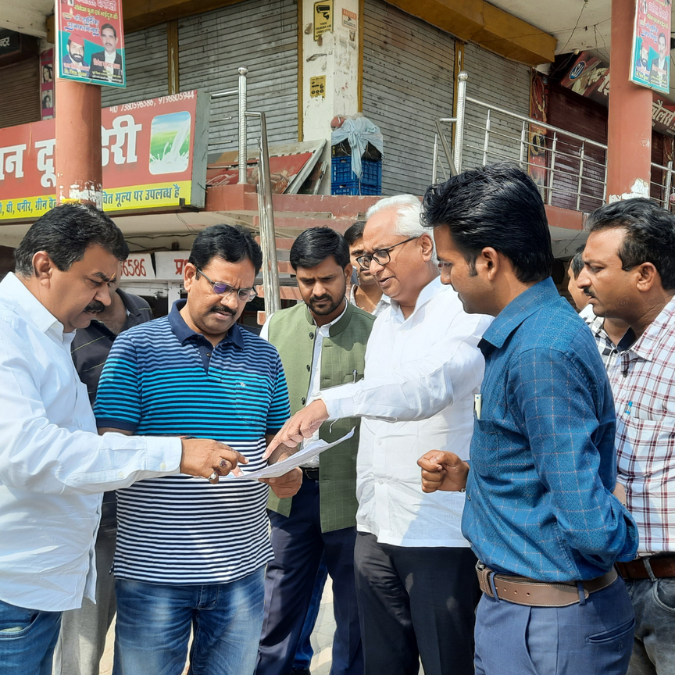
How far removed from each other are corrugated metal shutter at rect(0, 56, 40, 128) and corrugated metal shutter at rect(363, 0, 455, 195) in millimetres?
6078

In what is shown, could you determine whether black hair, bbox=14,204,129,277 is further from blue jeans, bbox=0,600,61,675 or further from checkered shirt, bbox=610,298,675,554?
checkered shirt, bbox=610,298,675,554

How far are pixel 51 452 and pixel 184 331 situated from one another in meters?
0.66

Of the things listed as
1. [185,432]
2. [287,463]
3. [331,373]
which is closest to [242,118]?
[331,373]

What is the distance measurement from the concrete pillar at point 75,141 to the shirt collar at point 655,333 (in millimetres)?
5270

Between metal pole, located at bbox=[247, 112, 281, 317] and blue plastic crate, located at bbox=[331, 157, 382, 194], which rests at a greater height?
blue plastic crate, located at bbox=[331, 157, 382, 194]

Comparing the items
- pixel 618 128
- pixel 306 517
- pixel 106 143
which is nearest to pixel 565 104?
pixel 618 128

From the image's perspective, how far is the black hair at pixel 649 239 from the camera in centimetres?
208

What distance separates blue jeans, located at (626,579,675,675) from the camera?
188 cm

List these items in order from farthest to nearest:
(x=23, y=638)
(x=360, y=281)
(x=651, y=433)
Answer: (x=360, y=281), (x=651, y=433), (x=23, y=638)

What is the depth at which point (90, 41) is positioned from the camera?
5570 millimetres

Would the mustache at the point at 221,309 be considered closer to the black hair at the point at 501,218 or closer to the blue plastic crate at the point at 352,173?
the black hair at the point at 501,218

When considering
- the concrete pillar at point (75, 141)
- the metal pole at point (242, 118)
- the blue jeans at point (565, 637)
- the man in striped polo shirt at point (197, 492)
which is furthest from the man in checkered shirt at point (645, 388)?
the metal pole at point (242, 118)

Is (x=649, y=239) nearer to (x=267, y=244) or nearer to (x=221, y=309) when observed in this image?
(x=221, y=309)

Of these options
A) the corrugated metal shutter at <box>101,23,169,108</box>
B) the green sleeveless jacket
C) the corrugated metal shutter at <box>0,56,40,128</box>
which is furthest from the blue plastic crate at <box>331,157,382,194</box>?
the corrugated metal shutter at <box>0,56,40,128</box>
